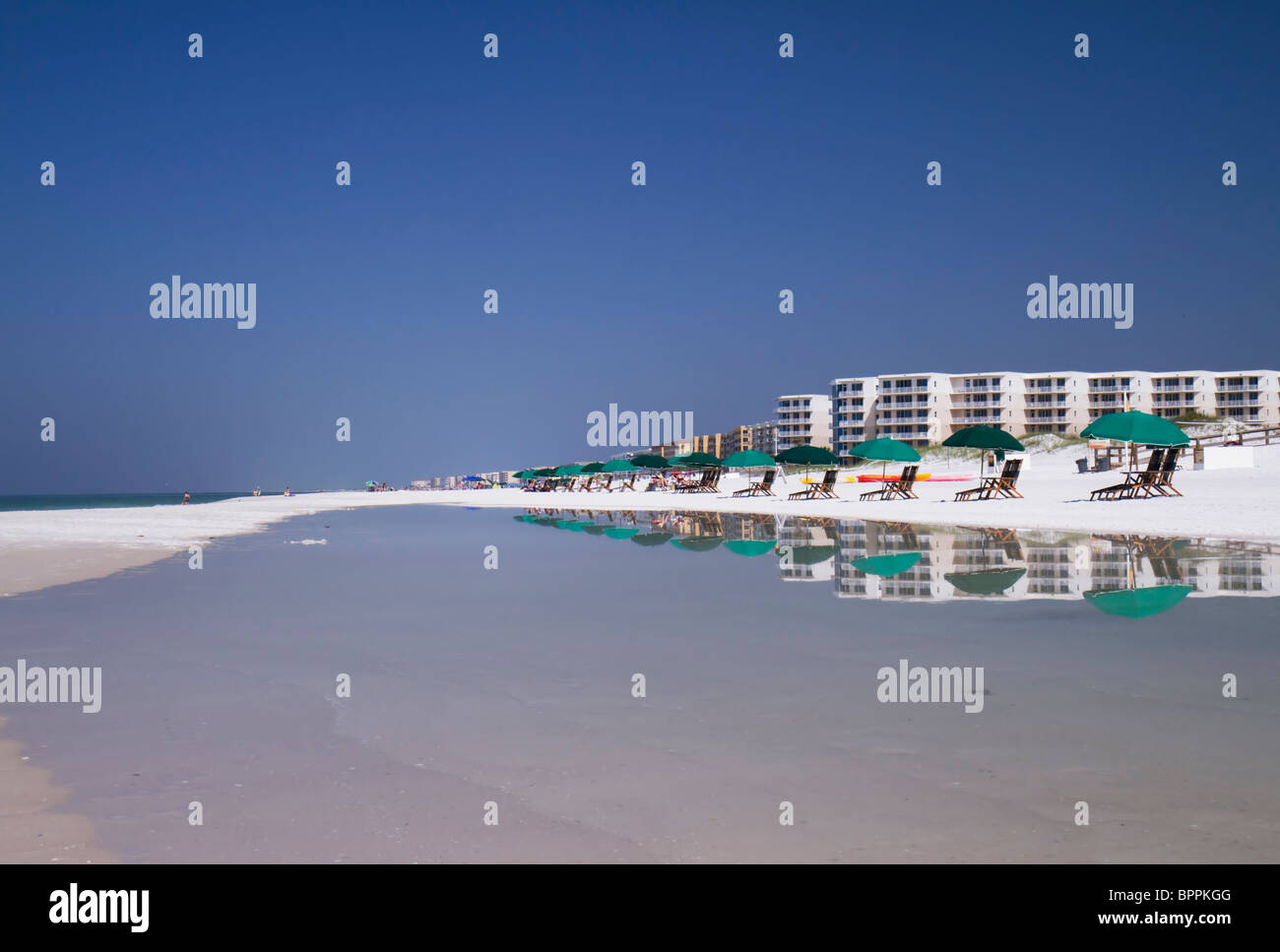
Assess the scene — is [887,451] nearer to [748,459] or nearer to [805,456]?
[805,456]

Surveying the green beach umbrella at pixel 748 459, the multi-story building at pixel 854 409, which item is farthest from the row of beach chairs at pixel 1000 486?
the multi-story building at pixel 854 409

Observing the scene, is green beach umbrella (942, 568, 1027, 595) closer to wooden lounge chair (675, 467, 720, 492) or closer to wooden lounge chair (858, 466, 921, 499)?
wooden lounge chair (858, 466, 921, 499)

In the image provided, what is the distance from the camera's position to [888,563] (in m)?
12.3

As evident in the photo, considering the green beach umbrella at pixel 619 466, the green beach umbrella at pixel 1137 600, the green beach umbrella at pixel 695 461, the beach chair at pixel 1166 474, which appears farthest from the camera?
the green beach umbrella at pixel 619 466

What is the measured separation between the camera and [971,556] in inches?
514

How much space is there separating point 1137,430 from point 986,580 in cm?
1816

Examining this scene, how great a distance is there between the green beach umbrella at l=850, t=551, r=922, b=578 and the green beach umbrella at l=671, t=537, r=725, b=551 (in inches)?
137

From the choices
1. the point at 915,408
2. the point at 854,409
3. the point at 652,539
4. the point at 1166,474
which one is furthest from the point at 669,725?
the point at 854,409

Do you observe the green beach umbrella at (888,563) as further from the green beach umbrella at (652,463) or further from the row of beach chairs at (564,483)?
the row of beach chairs at (564,483)

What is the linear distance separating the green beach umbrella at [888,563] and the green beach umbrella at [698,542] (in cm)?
347

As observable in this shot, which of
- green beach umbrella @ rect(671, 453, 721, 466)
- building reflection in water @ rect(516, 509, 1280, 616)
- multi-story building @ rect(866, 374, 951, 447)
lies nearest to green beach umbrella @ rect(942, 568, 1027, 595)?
building reflection in water @ rect(516, 509, 1280, 616)

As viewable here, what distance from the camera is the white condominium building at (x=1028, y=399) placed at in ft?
374

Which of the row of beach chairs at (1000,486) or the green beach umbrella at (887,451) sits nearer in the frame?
the row of beach chairs at (1000,486)

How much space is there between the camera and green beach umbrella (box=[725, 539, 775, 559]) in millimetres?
14811
